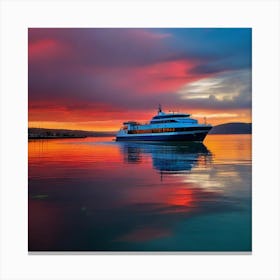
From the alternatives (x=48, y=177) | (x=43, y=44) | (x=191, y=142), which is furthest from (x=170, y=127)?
(x=43, y=44)

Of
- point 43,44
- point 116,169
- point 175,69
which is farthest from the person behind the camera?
point 116,169

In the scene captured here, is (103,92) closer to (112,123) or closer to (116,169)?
(112,123)

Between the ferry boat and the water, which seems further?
the ferry boat

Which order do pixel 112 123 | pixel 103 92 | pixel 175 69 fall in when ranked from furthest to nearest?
pixel 112 123
pixel 103 92
pixel 175 69

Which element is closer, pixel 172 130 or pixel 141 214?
pixel 141 214

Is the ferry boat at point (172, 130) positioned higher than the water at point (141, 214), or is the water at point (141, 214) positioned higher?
the ferry boat at point (172, 130)

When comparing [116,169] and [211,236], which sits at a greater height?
[116,169]

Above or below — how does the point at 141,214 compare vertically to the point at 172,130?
below

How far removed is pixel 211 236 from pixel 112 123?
14.7 ft

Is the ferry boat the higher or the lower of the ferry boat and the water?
the higher

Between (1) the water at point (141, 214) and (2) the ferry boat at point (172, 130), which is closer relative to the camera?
(1) the water at point (141, 214)
